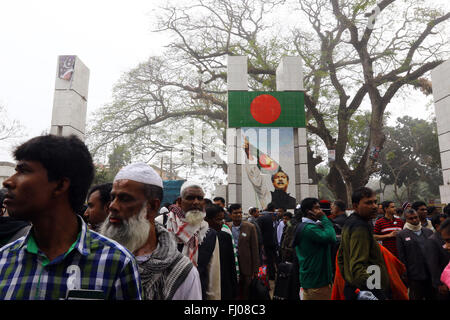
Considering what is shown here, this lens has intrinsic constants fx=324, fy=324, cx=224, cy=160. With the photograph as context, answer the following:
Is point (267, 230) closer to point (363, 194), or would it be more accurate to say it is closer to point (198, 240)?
point (363, 194)

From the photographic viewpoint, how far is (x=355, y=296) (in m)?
2.80

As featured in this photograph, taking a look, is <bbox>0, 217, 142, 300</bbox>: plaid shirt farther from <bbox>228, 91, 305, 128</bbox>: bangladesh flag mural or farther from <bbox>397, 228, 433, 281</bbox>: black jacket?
<bbox>228, 91, 305, 128</bbox>: bangladesh flag mural

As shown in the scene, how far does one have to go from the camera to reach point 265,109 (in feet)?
45.8

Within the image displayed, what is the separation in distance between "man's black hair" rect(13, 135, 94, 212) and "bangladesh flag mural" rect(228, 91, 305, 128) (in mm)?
12581

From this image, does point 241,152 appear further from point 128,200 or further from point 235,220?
point 128,200

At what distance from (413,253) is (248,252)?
220 centimetres

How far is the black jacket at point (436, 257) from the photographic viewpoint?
3984 mm

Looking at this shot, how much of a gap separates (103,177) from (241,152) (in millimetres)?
8404

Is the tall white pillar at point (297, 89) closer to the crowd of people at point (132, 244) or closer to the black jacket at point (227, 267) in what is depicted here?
the crowd of people at point (132, 244)

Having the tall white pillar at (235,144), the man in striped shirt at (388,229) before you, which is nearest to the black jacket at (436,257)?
the man in striped shirt at (388,229)

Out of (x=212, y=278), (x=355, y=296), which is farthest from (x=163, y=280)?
(x=355, y=296)

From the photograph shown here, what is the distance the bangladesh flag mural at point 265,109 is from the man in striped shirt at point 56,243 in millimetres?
12636

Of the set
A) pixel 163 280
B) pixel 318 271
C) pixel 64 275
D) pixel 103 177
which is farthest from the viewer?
pixel 103 177

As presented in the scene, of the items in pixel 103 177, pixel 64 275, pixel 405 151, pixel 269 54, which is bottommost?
pixel 64 275
